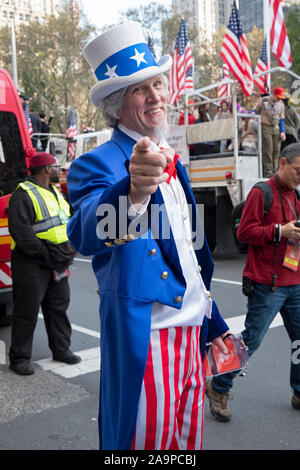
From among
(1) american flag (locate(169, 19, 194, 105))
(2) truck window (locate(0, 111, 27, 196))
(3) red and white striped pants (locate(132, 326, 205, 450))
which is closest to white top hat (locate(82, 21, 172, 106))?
(3) red and white striped pants (locate(132, 326, 205, 450))

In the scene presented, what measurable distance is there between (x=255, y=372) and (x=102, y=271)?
123 inches

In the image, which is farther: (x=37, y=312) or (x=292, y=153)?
(x=37, y=312)

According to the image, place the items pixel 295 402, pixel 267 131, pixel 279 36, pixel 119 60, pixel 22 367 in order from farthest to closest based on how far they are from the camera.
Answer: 1. pixel 279 36
2. pixel 267 131
3. pixel 22 367
4. pixel 295 402
5. pixel 119 60

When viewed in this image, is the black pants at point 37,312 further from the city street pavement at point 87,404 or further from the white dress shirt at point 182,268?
the white dress shirt at point 182,268

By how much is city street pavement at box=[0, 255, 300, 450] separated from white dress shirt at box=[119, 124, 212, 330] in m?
1.69

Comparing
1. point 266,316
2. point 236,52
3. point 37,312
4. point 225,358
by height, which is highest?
point 236,52

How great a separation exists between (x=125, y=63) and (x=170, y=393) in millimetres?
1196

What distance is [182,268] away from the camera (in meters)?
2.07

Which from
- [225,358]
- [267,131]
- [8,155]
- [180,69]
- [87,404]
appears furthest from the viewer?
[180,69]

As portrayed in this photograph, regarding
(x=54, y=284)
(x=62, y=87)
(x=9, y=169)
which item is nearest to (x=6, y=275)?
(x=54, y=284)

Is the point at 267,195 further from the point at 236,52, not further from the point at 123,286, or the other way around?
the point at 236,52

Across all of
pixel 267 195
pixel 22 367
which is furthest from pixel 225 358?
pixel 22 367

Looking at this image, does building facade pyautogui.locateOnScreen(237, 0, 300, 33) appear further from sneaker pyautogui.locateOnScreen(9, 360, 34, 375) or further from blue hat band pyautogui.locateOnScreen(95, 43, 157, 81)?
blue hat band pyautogui.locateOnScreen(95, 43, 157, 81)
